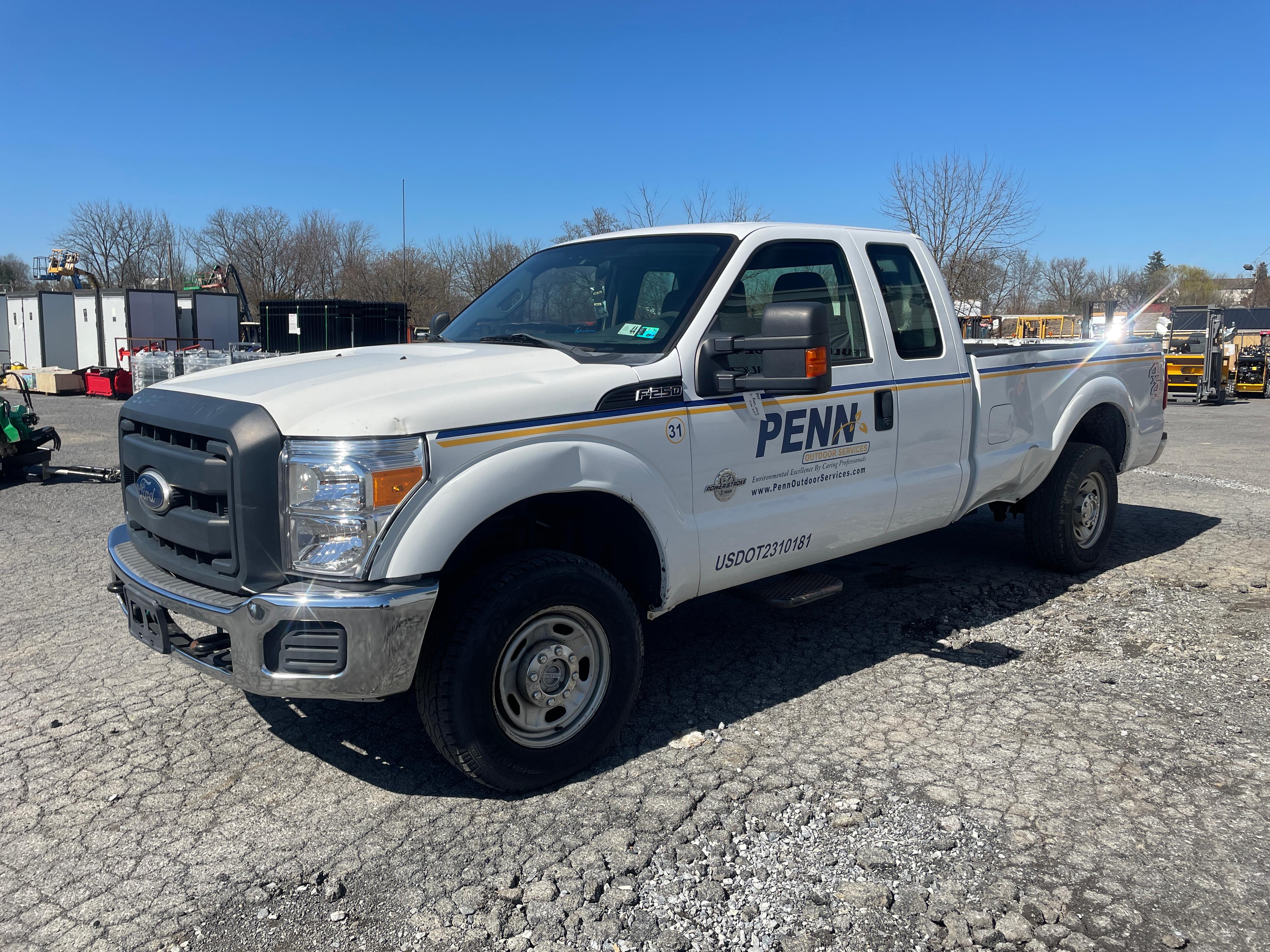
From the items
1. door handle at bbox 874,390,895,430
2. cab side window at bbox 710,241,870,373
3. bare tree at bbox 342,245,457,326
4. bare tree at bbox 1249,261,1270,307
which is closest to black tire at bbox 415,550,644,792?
cab side window at bbox 710,241,870,373

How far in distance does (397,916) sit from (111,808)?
51.4 inches

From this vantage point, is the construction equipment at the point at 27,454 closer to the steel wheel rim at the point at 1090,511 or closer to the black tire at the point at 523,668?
the black tire at the point at 523,668

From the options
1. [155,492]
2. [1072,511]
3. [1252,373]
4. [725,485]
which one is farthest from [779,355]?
[1252,373]

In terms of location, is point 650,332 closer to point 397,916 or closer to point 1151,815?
point 397,916

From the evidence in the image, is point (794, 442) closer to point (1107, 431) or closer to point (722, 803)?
point (722, 803)

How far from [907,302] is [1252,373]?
25.1 meters

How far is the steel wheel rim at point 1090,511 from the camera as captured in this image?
20.0 ft

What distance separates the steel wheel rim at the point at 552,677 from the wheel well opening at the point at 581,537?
29 centimetres

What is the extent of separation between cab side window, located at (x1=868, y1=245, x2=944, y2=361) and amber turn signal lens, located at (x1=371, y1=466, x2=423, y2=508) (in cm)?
263

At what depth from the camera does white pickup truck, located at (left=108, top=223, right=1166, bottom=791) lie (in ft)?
9.87

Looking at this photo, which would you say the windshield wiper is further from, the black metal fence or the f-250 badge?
the black metal fence

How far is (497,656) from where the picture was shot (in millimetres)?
3230

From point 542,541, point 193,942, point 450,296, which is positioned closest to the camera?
point 193,942

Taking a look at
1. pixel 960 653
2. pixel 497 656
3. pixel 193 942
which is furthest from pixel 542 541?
pixel 960 653
